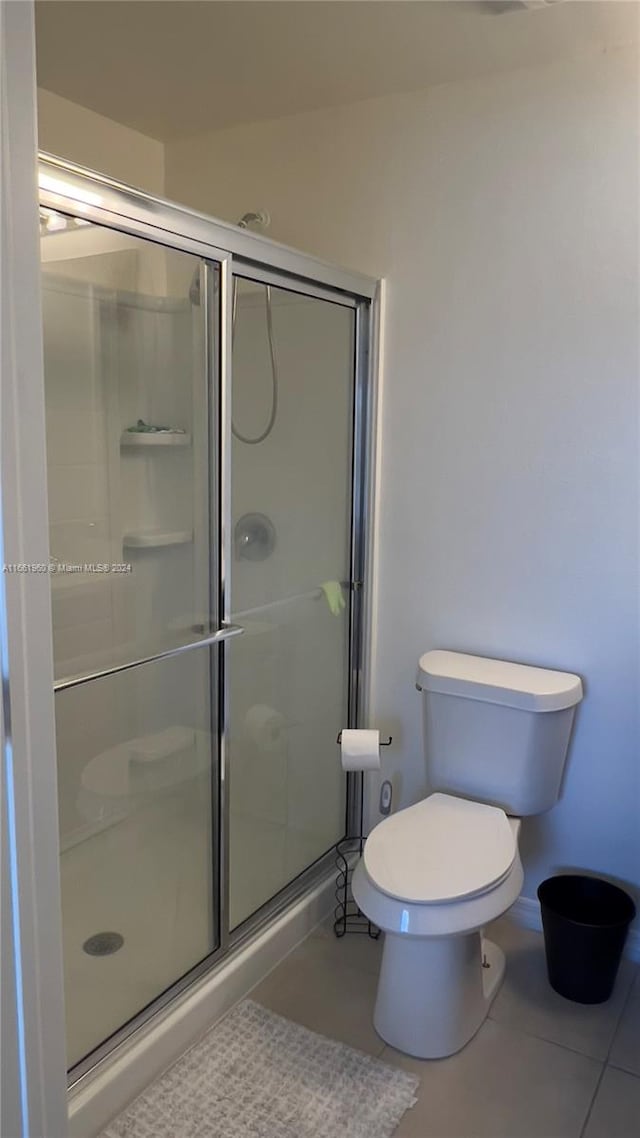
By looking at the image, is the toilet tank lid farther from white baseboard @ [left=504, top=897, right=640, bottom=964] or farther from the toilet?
white baseboard @ [left=504, top=897, right=640, bottom=964]

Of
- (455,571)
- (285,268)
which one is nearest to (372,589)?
(455,571)

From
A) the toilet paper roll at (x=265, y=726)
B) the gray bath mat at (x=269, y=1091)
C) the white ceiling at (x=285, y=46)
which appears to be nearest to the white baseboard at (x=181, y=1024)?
the gray bath mat at (x=269, y=1091)

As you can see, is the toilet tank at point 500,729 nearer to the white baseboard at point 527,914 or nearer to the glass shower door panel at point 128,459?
the white baseboard at point 527,914

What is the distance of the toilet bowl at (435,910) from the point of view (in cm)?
181

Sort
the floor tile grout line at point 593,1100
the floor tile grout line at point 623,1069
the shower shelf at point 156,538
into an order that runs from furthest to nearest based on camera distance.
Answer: the shower shelf at point 156,538, the floor tile grout line at point 623,1069, the floor tile grout line at point 593,1100

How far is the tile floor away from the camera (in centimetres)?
178

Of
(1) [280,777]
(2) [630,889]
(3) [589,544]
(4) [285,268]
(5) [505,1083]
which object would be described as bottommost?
(5) [505,1083]

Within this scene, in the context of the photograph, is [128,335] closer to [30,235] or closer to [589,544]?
[30,235]

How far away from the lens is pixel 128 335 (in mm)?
1951

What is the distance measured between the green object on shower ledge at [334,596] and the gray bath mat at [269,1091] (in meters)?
1.10

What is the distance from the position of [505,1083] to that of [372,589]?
129cm

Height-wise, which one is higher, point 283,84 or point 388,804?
point 283,84

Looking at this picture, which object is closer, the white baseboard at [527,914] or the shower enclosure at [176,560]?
the shower enclosure at [176,560]

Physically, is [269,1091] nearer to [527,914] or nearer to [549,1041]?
[549,1041]
